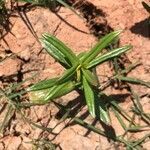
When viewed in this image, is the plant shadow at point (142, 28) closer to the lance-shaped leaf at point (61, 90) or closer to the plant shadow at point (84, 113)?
the plant shadow at point (84, 113)

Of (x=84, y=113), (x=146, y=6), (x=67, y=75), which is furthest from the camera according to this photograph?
(x=84, y=113)

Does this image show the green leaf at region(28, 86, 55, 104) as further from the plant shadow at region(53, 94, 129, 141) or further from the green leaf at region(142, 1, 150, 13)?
the green leaf at region(142, 1, 150, 13)

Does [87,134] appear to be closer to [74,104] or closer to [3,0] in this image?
[74,104]

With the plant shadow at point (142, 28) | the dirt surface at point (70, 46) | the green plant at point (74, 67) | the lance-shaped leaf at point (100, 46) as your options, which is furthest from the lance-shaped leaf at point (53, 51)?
the plant shadow at point (142, 28)

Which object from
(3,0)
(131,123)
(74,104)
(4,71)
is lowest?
(131,123)

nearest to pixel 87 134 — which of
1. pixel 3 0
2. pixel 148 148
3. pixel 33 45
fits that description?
pixel 148 148

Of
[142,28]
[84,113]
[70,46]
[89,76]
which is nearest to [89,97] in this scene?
[89,76]

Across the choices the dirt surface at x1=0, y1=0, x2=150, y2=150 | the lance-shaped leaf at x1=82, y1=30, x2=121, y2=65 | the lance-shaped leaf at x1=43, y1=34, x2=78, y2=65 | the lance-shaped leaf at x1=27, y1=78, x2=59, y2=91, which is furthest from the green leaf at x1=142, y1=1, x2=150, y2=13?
the lance-shaped leaf at x1=27, y1=78, x2=59, y2=91

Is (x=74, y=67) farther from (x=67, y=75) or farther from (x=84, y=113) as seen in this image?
(x=84, y=113)
